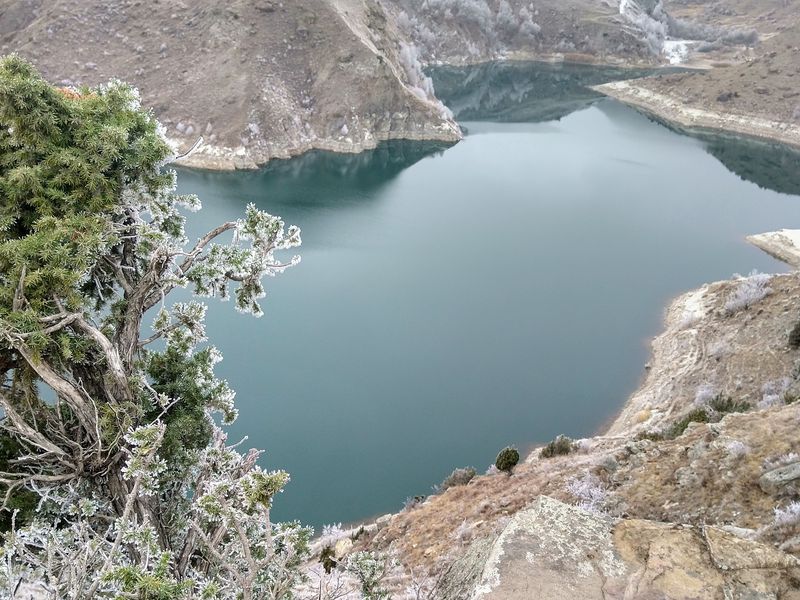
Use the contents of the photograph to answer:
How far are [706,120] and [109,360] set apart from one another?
8130cm

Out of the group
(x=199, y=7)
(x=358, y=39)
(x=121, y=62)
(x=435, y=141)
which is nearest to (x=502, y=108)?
(x=435, y=141)

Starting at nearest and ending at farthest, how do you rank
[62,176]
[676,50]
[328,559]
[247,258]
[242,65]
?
[62,176]
[247,258]
[328,559]
[242,65]
[676,50]

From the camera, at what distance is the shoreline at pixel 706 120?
69.5 m

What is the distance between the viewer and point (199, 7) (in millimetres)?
62562

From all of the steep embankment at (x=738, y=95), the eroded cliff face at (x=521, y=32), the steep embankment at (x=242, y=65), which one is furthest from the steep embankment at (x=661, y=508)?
the eroded cliff face at (x=521, y=32)

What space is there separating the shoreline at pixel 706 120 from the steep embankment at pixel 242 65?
106ft

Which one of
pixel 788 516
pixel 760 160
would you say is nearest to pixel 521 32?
pixel 760 160

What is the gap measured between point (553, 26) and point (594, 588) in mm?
117042

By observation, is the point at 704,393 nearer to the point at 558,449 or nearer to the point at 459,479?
the point at 558,449

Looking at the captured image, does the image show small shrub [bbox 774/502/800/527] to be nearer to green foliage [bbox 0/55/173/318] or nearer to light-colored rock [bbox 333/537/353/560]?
light-colored rock [bbox 333/537/353/560]

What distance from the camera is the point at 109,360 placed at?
323 inches

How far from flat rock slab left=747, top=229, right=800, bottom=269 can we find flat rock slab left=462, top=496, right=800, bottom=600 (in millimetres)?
42962

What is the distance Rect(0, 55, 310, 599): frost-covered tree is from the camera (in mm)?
6848

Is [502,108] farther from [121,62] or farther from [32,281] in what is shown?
[32,281]
